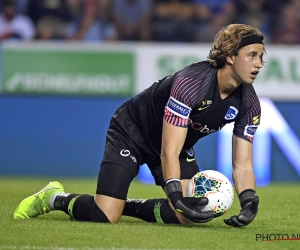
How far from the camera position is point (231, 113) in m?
6.68

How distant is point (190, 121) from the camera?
262 inches

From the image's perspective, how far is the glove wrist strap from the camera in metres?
6.57

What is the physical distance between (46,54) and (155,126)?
20.7 feet

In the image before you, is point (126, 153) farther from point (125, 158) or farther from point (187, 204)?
point (187, 204)

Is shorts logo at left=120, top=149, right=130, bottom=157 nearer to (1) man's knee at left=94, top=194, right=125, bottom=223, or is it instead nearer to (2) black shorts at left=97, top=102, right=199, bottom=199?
(2) black shorts at left=97, top=102, right=199, bottom=199

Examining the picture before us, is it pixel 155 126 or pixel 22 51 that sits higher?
pixel 155 126

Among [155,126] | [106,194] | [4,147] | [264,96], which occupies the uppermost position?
[155,126]

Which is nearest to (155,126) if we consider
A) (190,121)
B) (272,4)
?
(190,121)

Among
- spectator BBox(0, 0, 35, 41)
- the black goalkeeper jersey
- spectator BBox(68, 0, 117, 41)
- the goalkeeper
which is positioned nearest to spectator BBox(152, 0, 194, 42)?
spectator BBox(68, 0, 117, 41)

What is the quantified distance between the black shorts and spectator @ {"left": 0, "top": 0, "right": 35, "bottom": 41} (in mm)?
7031

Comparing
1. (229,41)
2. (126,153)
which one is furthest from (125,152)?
(229,41)

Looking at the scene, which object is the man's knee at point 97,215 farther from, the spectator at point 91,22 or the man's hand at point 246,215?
the spectator at point 91,22

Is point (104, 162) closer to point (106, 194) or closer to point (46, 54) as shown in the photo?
point (106, 194)

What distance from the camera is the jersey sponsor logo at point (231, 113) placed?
6.65m
